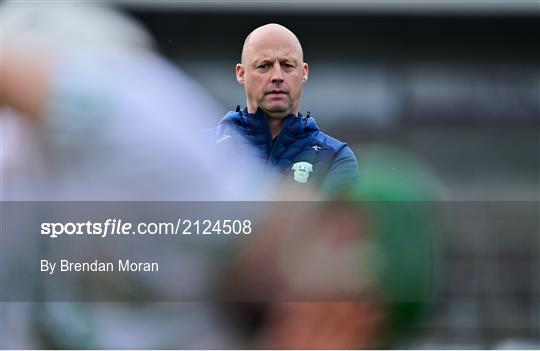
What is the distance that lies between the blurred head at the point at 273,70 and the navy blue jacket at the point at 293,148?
0.03m

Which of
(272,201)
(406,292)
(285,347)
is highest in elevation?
(272,201)

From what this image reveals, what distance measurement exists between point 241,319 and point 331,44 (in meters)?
0.81

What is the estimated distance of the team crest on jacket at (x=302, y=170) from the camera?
2.58 metres

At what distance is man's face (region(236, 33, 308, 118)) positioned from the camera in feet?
8.50

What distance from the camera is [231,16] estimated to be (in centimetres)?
259

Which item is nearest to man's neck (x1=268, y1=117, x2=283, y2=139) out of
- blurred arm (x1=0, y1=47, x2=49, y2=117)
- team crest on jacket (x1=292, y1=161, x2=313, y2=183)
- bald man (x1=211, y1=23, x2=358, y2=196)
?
bald man (x1=211, y1=23, x2=358, y2=196)

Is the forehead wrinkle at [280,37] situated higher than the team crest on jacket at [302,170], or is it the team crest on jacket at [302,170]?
the forehead wrinkle at [280,37]

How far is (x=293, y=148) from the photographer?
2602 mm

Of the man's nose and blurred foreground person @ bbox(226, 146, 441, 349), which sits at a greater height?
the man's nose

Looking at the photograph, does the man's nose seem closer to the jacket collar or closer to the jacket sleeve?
the jacket collar

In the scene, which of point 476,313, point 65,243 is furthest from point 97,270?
point 476,313

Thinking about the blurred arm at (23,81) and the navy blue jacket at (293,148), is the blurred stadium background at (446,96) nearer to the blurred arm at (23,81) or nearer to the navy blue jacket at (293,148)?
the navy blue jacket at (293,148)

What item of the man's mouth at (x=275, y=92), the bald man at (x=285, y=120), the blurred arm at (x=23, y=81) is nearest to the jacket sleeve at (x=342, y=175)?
the bald man at (x=285, y=120)

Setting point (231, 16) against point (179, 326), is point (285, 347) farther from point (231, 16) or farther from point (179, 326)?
point (231, 16)
